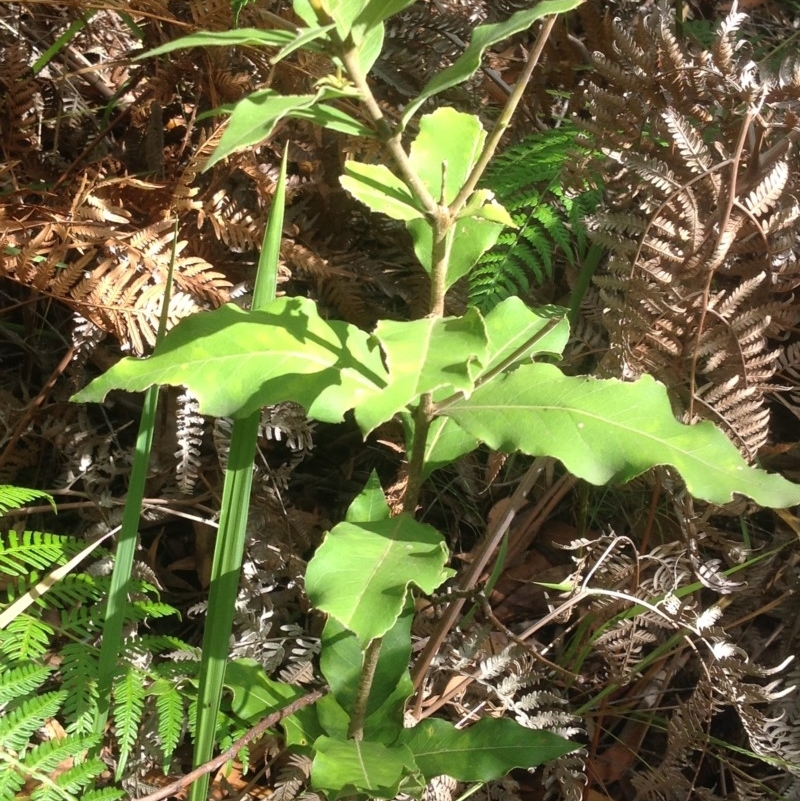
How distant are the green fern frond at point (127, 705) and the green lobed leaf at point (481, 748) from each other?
1.60 ft

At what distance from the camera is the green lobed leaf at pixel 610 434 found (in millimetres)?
1098

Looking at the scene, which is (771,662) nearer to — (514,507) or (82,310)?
(514,507)

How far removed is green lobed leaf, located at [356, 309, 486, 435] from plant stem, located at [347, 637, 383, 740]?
1.76 feet

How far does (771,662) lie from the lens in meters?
1.85

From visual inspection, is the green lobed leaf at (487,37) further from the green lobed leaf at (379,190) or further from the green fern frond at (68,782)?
the green fern frond at (68,782)

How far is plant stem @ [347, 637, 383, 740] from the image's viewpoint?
50.3 inches

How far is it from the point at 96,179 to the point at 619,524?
1.56 metres

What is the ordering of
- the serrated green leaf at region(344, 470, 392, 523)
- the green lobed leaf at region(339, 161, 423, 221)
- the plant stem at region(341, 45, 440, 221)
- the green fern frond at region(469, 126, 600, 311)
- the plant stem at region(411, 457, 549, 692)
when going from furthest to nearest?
the green fern frond at region(469, 126, 600, 311)
the plant stem at region(411, 457, 549, 692)
the serrated green leaf at region(344, 470, 392, 523)
the green lobed leaf at region(339, 161, 423, 221)
the plant stem at region(341, 45, 440, 221)

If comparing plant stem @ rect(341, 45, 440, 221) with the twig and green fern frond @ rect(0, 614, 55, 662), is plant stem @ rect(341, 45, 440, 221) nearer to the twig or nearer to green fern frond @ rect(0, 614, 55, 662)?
the twig

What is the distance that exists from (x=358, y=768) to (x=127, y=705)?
17.4 inches

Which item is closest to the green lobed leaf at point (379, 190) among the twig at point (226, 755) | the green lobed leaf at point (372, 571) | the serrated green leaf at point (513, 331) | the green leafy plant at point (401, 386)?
the green leafy plant at point (401, 386)

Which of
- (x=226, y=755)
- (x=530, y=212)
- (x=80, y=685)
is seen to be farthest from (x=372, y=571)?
(x=530, y=212)

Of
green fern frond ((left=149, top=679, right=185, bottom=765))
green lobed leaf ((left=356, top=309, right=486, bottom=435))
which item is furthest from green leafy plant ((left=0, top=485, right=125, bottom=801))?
green lobed leaf ((left=356, top=309, right=486, bottom=435))

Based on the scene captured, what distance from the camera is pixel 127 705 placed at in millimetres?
1403
